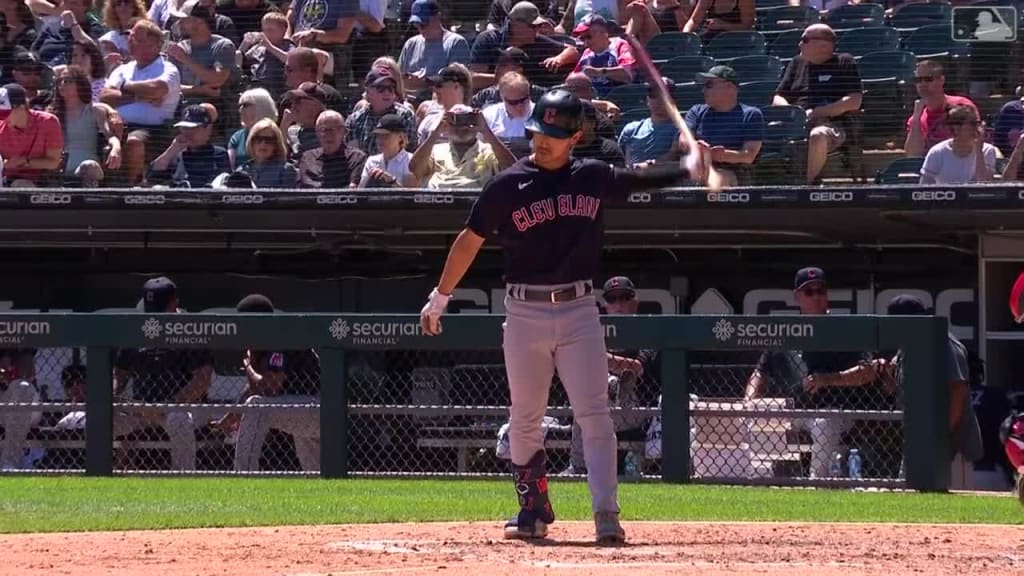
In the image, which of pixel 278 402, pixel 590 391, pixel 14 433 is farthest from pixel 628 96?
pixel 590 391

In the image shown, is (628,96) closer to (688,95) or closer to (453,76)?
(688,95)

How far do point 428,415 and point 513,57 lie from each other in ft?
11.2

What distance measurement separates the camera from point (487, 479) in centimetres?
937

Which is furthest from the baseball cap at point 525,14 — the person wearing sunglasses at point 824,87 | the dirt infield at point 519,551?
the dirt infield at point 519,551

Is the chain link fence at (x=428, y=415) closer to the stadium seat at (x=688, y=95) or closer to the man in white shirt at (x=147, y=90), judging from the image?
the stadium seat at (x=688, y=95)

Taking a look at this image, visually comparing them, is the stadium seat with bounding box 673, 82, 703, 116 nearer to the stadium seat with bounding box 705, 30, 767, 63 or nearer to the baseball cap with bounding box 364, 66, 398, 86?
the stadium seat with bounding box 705, 30, 767, 63

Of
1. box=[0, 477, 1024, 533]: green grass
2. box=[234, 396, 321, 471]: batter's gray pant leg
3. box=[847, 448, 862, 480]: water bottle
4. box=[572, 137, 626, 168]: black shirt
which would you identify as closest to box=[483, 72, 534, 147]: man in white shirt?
box=[572, 137, 626, 168]: black shirt

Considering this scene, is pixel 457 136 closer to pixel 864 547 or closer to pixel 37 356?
pixel 37 356

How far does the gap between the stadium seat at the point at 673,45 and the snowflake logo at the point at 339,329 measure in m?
3.55

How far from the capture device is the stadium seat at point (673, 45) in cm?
1199

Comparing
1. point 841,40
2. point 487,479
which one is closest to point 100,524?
point 487,479

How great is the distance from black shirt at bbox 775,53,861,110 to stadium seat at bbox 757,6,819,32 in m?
1.05

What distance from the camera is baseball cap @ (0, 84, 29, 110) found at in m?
11.9

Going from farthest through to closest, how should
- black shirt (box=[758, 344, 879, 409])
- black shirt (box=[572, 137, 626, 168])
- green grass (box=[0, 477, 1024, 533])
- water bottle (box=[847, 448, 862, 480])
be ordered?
1. black shirt (box=[572, 137, 626, 168])
2. black shirt (box=[758, 344, 879, 409])
3. water bottle (box=[847, 448, 862, 480])
4. green grass (box=[0, 477, 1024, 533])
